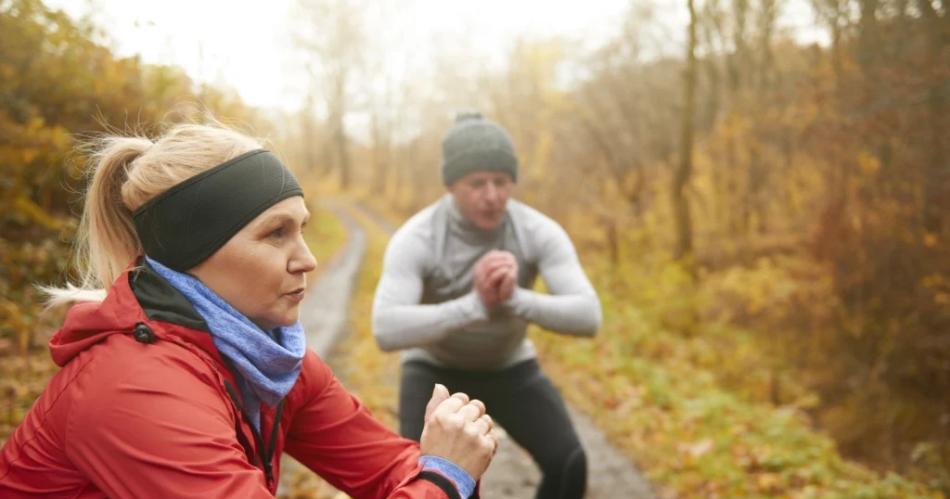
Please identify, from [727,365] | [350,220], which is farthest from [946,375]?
[350,220]

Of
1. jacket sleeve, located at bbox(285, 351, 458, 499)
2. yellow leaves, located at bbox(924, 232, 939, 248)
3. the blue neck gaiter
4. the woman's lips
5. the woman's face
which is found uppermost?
the woman's face

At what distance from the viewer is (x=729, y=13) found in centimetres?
1591

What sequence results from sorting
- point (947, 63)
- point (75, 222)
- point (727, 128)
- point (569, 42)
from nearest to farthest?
1. point (75, 222)
2. point (947, 63)
3. point (727, 128)
4. point (569, 42)

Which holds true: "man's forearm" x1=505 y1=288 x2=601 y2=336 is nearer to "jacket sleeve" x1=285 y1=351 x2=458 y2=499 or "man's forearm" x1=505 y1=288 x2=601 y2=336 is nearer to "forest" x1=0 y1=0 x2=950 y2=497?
"jacket sleeve" x1=285 y1=351 x2=458 y2=499

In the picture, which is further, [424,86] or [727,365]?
[424,86]

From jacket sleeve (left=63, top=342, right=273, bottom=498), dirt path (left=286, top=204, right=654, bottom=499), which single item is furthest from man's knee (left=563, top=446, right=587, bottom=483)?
jacket sleeve (left=63, top=342, right=273, bottom=498)

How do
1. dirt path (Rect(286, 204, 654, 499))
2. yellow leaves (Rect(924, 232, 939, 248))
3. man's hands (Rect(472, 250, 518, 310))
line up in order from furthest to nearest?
1. yellow leaves (Rect(924, 232, 939, 248))
2. dirt path (Rect(286, 204, 654, 499))
3. man's hands (Rect(472, 250, 518, 310))

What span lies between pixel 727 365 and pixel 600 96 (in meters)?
9.97

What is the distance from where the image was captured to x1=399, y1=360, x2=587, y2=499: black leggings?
328 cm

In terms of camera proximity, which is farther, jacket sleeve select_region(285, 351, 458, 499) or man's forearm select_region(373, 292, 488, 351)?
man's forearm select_region(373, 292, 488, 351)

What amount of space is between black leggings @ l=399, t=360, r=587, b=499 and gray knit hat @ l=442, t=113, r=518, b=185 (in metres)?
1.03

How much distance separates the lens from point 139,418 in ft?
4.74

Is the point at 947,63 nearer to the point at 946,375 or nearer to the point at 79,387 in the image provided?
the point at 946,375

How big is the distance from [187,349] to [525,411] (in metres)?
2.11
